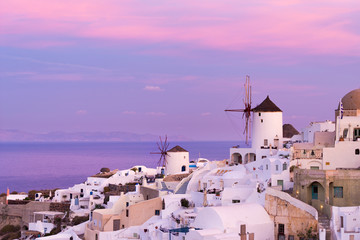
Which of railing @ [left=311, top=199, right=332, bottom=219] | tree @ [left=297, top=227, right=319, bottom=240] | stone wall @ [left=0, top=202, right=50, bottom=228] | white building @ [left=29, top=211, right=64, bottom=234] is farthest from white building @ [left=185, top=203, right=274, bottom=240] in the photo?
stone wall @ [left=0, top=202, right=50, bottom=228]

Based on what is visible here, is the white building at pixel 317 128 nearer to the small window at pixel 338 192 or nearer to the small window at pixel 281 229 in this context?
the small window at pixel 338 192

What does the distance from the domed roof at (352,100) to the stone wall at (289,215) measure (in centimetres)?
1091

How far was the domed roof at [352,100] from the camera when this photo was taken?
120 feet

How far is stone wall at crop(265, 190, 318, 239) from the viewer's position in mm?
26703

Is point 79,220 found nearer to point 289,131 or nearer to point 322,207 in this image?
point 289,131

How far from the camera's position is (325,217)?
27312mm

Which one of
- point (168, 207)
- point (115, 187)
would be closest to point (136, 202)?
point (168, 207)

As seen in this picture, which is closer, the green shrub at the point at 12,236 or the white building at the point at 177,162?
the green shrub at the point at 12,236

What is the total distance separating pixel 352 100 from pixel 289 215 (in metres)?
12.0

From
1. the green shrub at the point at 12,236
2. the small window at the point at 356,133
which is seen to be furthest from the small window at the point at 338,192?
the green shrub at the point at 12,236

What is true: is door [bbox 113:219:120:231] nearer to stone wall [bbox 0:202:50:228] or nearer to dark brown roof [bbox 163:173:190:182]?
dark brown roof [bbox 163:173:190:182]

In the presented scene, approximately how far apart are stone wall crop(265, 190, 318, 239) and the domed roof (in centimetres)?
1091

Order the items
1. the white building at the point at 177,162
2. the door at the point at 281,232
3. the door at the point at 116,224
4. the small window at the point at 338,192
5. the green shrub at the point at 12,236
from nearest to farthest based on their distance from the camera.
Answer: the door at the point at 281,232 → the small window at the point at 338,192 → the door at the point at 116,224 → the green shrub at the point at 12,236 → the white building at the point at 177,162

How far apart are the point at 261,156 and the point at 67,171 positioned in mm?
89962
